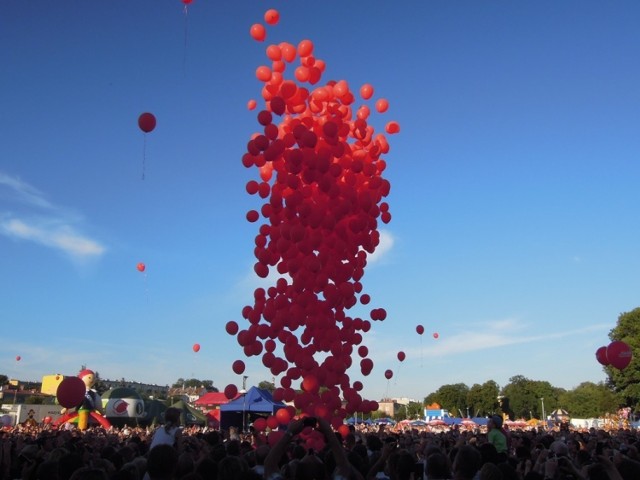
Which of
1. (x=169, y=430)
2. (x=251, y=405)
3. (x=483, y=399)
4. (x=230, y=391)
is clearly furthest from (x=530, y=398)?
(x=169, y=430)

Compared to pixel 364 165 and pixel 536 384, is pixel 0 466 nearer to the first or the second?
pixel 364 165

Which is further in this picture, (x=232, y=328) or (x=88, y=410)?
(x=88, y=410)

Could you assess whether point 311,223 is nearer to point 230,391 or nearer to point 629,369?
point 230,391

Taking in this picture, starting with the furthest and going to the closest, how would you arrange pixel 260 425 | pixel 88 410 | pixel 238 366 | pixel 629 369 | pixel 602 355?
pixel 629 369
pixel 88 410
pixel 602 355
pixel 238 366
pixel 260 425

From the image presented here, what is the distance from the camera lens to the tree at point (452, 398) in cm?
7044

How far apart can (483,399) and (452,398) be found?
4.42 metres

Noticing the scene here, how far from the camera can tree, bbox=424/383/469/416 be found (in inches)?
2773

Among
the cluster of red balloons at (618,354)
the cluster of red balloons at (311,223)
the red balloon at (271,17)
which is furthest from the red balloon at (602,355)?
the red balloon at (271,17)

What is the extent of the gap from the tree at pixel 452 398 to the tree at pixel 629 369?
3243 centimetres

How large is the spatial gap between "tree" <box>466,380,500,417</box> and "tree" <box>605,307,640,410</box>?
2915cm

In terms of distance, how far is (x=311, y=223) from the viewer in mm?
7180

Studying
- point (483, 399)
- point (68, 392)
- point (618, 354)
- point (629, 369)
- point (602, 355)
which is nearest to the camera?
point (68, 392)

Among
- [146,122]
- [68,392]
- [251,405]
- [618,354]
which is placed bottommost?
[251,405]

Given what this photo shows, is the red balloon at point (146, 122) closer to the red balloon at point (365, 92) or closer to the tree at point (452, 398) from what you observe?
the red balloon at point (365, 92)
